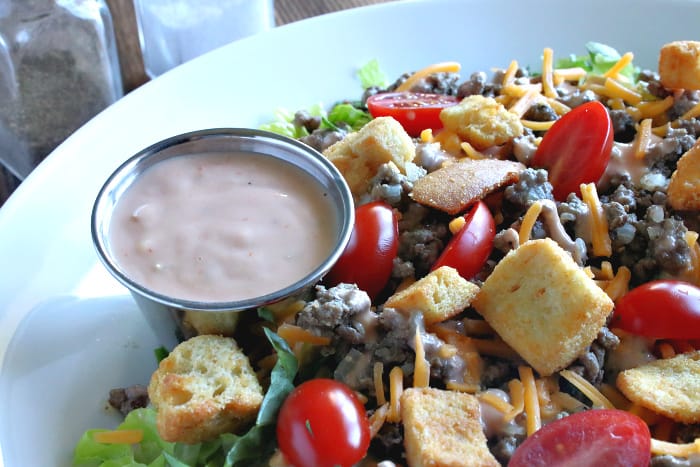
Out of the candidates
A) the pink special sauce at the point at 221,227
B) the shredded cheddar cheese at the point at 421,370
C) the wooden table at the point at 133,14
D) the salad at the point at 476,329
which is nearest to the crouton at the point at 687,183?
the salad at the point at 476,329

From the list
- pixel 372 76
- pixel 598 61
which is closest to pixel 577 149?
pixel 598 61

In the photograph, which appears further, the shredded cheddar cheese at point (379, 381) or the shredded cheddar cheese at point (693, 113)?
the shredded cheddar cheese at point (693, 113)

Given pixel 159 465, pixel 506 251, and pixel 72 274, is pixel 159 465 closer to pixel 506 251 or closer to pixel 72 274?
pixel 72 274

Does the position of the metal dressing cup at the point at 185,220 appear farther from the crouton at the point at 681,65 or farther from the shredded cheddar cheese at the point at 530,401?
the crouton at the point at 681,65

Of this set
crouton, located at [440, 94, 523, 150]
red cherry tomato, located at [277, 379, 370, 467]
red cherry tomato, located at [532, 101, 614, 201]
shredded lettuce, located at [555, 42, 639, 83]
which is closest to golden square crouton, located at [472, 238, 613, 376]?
red cherry tomato, located at [277, 379, 370, 467]

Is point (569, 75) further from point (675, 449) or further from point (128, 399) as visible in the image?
point (128, 399)

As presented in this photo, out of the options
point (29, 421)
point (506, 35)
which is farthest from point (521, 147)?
point (29, 421)

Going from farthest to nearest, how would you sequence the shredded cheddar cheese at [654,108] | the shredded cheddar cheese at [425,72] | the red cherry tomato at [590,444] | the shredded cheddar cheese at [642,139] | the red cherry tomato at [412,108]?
the shredded cheddar cheese at [425,72]
the red cherry tomato at [412,108]
the shredded cheddar cheese at [654,108]
the shredded cheddar cheese at [642,139]
the red cherry tomato at [590,444]
